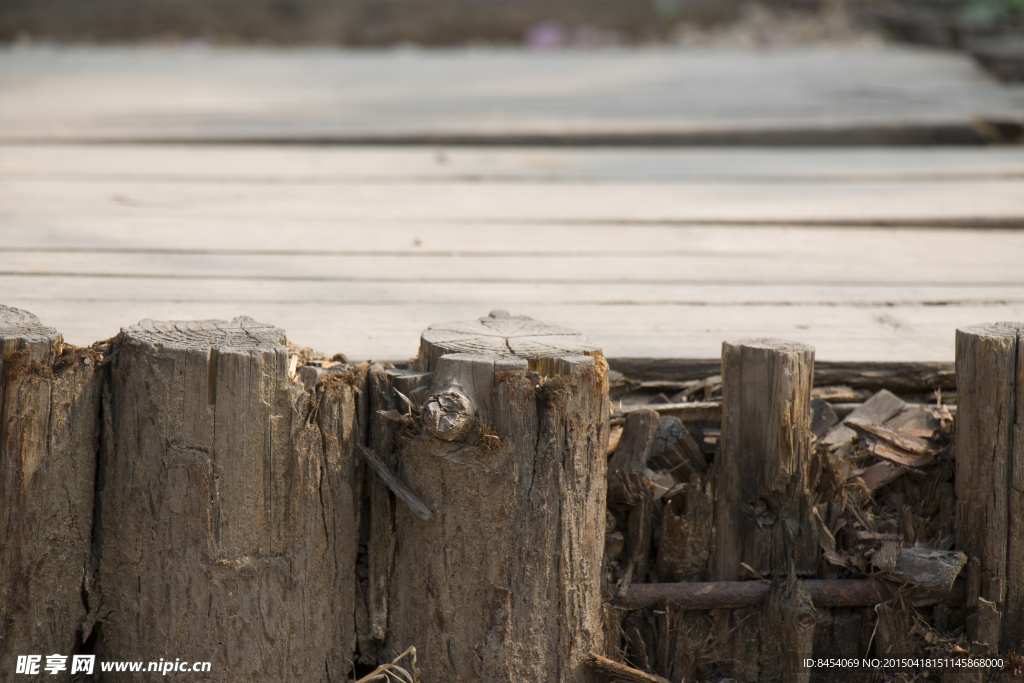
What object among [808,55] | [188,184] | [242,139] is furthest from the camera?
[808,55]

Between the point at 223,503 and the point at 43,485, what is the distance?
257 millimetres

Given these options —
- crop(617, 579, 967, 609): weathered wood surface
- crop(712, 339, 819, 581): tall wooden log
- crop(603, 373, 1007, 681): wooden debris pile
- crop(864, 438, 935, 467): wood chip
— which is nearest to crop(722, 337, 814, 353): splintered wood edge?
crop(712, 339, 819, 581): tall wooden log

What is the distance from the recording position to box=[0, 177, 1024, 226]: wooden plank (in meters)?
2.30

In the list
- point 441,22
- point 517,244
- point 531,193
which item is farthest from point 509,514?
point 441,22

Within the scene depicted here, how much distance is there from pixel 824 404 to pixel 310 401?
0.90 m

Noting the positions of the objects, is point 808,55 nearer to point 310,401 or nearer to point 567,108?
point 567,108

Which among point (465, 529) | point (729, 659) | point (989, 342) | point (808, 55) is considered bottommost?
point (729, 659)

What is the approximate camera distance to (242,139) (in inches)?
123

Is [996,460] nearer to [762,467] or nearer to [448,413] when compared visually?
[762,467]

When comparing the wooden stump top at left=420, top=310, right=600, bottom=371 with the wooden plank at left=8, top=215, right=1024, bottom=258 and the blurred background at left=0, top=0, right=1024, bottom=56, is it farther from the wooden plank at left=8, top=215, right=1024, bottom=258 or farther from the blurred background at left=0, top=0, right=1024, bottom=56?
the blurred background at left=0, top=0, right=1024, bottom=56

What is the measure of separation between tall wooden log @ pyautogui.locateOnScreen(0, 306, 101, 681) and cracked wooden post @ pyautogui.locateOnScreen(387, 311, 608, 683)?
47 centimetres

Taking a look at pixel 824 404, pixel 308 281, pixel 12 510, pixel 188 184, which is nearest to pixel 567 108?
pixel 188 184

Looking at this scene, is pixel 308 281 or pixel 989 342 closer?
pixel 989 342

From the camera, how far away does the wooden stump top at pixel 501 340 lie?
1.22 m
